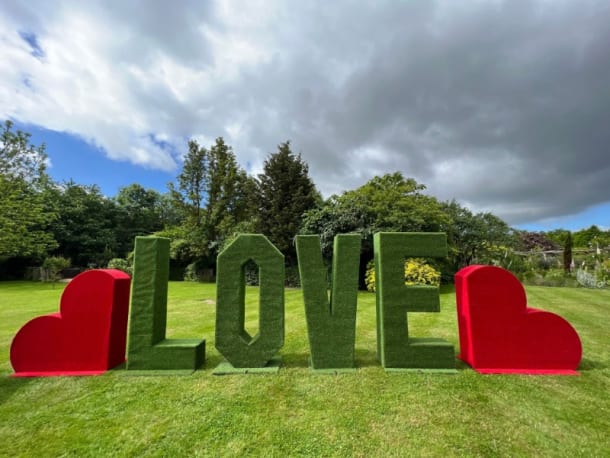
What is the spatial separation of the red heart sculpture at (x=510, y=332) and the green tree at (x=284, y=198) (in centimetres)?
1181

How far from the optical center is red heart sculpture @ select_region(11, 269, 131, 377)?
378cm

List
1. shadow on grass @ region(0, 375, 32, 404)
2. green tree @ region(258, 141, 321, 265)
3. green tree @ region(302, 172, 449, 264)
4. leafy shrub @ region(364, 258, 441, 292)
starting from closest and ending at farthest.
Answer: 1. shadow on grass @ region(0, 375, 32, 404)
2. leafy shrub @ region(364, 258, 441, 292)
3. green tree @ region(302, 172, 449, 264)
4. green tree @ region(258, 141, 321, 265)

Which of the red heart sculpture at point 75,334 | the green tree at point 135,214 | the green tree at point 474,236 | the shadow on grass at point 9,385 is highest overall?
the green tree at point 135,214

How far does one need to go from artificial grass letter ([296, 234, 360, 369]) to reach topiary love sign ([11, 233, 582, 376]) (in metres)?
0.01

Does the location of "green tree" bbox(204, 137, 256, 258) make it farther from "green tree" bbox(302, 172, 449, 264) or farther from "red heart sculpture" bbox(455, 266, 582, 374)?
"red heart sculpture" bbox(455, 266, 582, 374)

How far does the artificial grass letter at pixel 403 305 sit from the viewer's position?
378 centimetres

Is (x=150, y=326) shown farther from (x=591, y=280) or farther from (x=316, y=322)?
(x=591, y=280)

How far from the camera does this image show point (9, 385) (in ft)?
11.3

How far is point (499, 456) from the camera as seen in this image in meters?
2.18

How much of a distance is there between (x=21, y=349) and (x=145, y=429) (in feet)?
8.66

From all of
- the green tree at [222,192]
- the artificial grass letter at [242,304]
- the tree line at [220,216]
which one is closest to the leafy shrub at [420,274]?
the tree line at [220,216]

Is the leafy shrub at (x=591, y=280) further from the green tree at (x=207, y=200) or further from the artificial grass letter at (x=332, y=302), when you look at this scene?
the green tree at (x=207, y=200)

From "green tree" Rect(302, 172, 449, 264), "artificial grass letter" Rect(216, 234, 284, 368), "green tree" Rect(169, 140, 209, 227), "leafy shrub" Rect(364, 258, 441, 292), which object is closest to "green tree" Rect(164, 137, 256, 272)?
"green tree" Rect(169, 140, 209, 227)

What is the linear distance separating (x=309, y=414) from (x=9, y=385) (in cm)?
368
